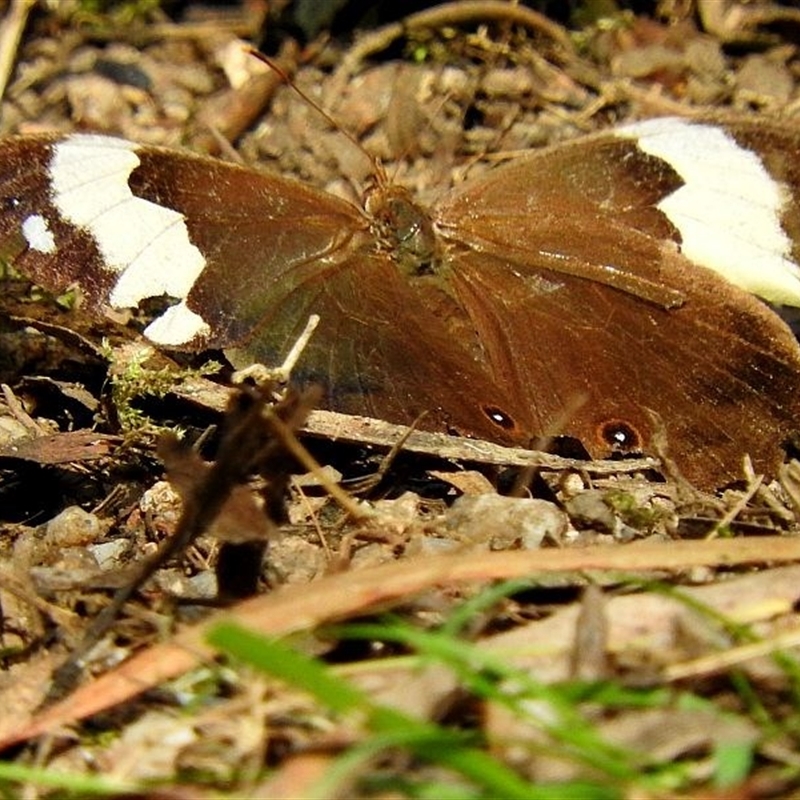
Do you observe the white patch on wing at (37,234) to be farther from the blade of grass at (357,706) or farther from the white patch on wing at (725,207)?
the blade of grass at (357,706)

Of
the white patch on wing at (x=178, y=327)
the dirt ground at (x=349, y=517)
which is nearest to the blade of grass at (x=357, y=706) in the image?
the dirt ground at (x=349, y=517)

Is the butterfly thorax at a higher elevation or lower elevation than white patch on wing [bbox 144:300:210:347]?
higher

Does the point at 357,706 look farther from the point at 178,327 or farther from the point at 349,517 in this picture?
the point at 178,327

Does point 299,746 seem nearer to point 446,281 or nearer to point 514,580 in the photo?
point 514,580

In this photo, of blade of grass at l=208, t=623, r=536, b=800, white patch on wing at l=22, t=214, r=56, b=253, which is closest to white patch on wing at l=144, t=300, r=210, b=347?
white patch on wing at l=22, t=214, r=56, b=253

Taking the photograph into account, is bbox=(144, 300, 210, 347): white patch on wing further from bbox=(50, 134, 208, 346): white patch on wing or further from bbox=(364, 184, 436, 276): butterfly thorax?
bbox=(364, 184, 436, 276): butterfly thorax

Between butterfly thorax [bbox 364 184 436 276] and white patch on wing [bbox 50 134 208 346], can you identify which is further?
butterfly thorax [bbox 364 184 436 276]

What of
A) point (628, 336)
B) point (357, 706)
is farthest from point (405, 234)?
point (357, 706)
